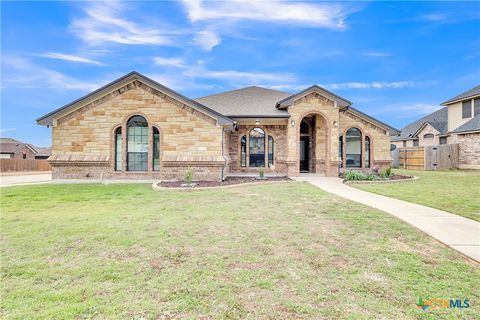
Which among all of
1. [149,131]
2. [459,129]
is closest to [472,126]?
[459,129]

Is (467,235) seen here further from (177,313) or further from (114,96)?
(114,96)

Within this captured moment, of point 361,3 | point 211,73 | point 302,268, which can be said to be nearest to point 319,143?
point 361,3

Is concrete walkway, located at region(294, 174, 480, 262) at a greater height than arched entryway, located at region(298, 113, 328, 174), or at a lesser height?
lesser

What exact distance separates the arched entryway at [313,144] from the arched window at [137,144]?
9657 mm

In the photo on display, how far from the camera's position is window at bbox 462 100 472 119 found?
25.5 meters

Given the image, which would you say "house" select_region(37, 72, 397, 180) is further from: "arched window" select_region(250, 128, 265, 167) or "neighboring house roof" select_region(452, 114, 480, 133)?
"neighboring house roof" select_region(452, 114, 480, 133)

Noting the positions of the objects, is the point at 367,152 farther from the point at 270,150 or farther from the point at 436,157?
the point at 436,157

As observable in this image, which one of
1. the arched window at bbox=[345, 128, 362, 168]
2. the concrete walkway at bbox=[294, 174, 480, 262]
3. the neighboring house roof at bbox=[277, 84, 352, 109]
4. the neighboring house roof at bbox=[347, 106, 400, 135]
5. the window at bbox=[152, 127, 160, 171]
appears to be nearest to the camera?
the concrete walkway at bbox=[294, 174, 480, 262]

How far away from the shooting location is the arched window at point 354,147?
17.7 metres

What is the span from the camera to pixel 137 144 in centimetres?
1378

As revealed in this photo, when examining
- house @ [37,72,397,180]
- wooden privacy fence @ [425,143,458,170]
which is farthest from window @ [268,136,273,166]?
wooden privacy fence @ [425,143,458,170]

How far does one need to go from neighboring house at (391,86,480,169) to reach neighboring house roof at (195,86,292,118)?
1352 centimetres

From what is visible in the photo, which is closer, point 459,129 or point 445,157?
point 445,157

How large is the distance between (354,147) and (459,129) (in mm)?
14640
